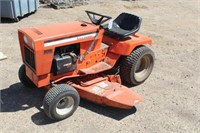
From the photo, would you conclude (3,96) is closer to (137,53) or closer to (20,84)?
(20,84)

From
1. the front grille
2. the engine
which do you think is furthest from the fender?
the front grille

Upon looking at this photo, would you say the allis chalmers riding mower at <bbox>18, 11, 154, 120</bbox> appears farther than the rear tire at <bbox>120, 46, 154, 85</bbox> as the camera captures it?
No

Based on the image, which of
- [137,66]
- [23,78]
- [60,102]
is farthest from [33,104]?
[137,66]

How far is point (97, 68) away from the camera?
15.4ft

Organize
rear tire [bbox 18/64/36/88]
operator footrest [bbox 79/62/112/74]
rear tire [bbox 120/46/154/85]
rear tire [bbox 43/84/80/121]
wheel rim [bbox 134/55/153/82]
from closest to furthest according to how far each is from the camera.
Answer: rear tire [bbox 43/84/80/121] < operator footrest [bbox 79/62/112/74] < rear tire [bbox 18/64/36/88] < rear tire [bbox 120/46/154/85] < wheel rim [bbox 134/55/153/82]

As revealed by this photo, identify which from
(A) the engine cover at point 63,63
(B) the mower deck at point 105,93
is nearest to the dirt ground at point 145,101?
(B) the mower deck at point 105,93

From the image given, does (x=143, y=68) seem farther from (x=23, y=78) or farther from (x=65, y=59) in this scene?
(x=23, y=78)

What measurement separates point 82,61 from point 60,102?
0.74 metres

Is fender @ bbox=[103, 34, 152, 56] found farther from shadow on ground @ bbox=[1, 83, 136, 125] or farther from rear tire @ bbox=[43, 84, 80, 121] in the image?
rear tire @ bbox=[43, 84, 80, 121]

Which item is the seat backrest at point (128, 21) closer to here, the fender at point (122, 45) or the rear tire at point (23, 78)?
the fender at point (122, 45)

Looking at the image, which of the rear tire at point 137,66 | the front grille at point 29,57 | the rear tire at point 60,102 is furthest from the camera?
the rear tire at point 137,66

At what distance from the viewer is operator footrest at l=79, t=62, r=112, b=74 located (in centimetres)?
454

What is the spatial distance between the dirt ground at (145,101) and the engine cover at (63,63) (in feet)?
2.11

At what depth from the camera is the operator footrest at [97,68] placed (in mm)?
4540
